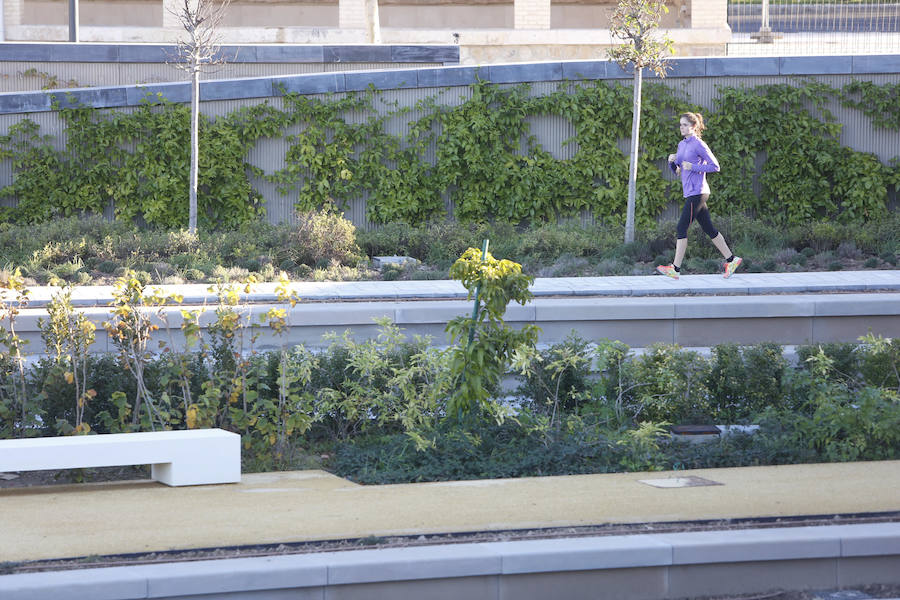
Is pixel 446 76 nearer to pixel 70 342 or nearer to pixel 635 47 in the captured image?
pixel 635 47

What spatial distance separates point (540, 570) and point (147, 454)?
2369 millimetres

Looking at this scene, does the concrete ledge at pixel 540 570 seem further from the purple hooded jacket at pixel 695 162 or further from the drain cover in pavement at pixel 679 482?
the purple hooded jacket at pixel 695 162

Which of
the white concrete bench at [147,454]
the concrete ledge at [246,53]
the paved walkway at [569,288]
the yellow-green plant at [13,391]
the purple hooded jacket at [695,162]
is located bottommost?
the white concrete bench at [147,454]

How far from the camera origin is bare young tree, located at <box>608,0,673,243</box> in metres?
14.2

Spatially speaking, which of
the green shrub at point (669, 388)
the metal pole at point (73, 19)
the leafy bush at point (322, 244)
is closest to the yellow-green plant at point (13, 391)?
the green shrub at point (669, 388)

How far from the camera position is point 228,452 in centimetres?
575

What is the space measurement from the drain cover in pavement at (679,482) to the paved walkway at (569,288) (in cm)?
506

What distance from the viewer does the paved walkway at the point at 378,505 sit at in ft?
15.2

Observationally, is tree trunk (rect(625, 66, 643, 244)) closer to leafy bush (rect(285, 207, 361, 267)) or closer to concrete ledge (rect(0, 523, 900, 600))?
leafy bush (rect(285, 207, 361, 267))

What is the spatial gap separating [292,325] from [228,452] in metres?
3.59

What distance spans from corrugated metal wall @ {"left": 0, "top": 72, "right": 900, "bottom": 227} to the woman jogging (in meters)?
4.30

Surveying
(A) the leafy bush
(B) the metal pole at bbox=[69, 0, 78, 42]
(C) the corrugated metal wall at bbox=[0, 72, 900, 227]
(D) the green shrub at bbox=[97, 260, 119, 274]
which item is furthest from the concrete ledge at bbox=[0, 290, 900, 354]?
(B) the metal pole at bbox=[69, 0, 78, 42]

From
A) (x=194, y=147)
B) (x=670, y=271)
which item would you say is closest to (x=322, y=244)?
(x=194, y=147)

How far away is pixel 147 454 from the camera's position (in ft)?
18.4
